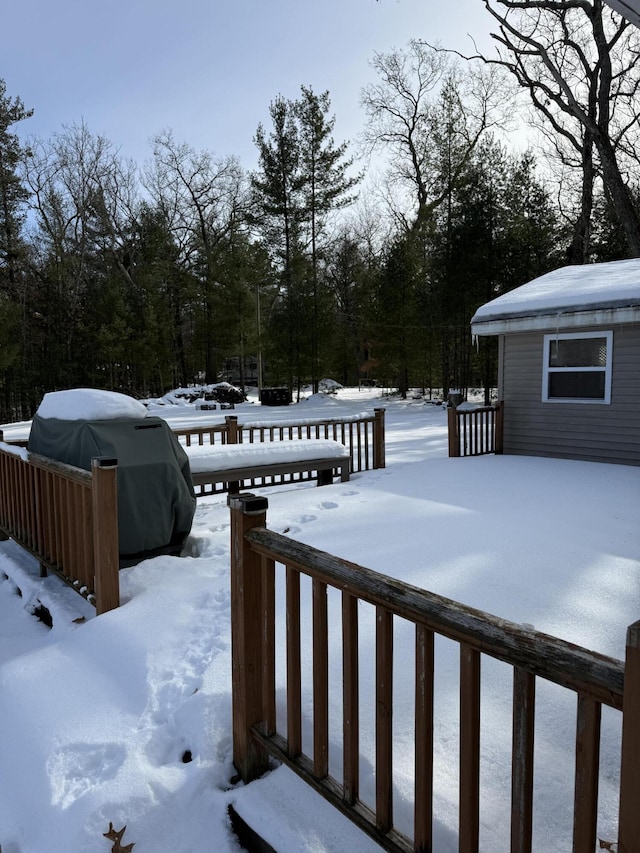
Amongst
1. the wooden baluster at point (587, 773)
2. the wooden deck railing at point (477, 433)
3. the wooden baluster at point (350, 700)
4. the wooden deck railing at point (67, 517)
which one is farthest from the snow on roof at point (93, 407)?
the wooden deck railing at point (477, 433)

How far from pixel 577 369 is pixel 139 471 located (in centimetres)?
707

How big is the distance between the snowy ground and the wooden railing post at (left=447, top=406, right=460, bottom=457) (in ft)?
11.8

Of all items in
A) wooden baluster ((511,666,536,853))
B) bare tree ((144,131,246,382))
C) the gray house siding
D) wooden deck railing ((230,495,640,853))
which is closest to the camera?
wooden deck railing ((230,495,640,853))

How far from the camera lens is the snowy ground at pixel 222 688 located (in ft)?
5.65

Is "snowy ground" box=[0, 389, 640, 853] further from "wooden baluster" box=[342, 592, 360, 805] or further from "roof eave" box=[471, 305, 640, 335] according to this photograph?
"roof eave" box=[471, 305, 640, 335]

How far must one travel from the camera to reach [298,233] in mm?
23250

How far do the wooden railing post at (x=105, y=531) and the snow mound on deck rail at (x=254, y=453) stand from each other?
6.41ft

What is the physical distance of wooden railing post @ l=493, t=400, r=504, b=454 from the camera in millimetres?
9422

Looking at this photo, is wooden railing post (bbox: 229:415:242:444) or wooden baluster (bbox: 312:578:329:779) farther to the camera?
wooden railing post (bbox: 229:415:242:444)

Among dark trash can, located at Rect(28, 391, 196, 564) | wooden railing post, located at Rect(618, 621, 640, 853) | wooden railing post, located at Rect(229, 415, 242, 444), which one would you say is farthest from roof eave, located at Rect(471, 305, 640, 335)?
wooden railing post, located at Rect(618, 621, 640, 853)

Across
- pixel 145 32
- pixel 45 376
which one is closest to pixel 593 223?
pixel 145 32

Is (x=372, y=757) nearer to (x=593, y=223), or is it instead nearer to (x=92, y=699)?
(x=92, y=699)

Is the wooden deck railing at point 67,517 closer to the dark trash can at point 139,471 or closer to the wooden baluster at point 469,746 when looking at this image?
the dark trash can at point 139,471

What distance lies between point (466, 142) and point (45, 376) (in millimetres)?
17509
